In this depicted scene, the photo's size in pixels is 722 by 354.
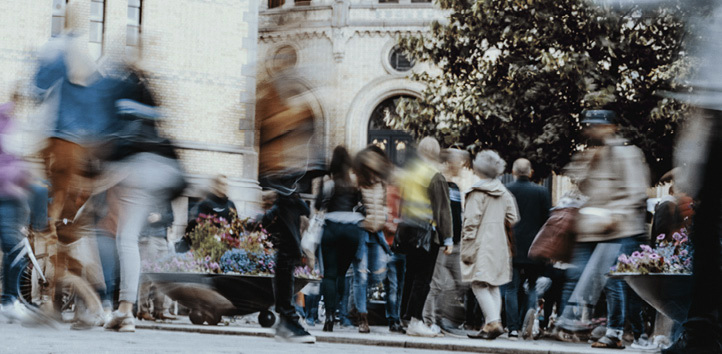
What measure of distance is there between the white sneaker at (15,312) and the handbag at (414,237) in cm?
386

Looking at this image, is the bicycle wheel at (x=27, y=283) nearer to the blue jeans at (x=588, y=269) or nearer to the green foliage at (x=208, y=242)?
the green foliage at (x=208, y=242)

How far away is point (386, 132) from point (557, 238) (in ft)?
82.2

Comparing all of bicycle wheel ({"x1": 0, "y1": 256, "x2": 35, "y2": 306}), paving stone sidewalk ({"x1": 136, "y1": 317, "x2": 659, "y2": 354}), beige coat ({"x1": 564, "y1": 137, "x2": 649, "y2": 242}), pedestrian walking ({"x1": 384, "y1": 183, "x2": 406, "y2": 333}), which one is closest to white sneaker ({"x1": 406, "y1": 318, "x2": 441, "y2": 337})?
paving stone sidewalk ({"x1": 136, "y1": 317, "x2": 659, "y2": 354})

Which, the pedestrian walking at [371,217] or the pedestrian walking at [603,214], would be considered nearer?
the pedestrian walking at [603,214]

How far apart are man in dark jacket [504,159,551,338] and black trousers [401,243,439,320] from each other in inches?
47.2

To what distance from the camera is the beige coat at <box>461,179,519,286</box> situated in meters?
10.3

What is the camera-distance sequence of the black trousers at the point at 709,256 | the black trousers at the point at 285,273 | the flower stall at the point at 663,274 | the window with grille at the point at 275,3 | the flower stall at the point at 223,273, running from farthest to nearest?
the window with grille at the point at 275,3, the flower stall at the point at 223,273, the flower stall at the point at 663,274, the black trousers at the point at 285,273, the black trousers at the point at 709,256

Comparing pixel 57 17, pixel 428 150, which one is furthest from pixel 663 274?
pixel 57 17

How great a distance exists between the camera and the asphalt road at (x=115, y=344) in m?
6.10

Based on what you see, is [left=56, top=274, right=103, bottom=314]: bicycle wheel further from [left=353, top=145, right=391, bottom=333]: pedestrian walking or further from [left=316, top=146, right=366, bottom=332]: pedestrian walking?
[left=353, top=145, right=391, bottom=333]: pedestrian walking

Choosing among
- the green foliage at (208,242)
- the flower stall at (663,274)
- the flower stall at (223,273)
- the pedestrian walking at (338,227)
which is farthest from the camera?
the green foliage at (208,242)

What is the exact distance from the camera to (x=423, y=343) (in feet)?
30.6

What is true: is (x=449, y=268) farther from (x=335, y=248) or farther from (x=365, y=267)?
(x=335, y=248)

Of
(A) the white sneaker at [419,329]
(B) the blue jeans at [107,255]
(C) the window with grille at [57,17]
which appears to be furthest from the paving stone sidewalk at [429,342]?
(C) the window with grille at [57,17]
